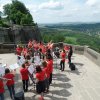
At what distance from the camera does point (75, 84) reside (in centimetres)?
1673

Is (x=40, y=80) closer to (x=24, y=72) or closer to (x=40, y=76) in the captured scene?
(x=40, y=76)

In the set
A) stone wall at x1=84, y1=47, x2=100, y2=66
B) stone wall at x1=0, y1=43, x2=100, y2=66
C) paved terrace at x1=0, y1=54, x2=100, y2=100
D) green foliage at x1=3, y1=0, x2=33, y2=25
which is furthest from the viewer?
green foliage at x1=3, y1=0, x2=33, y2=25

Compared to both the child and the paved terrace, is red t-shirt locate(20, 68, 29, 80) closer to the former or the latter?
the paved terrace

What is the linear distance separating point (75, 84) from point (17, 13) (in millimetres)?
68760

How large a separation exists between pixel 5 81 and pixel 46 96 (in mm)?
2215

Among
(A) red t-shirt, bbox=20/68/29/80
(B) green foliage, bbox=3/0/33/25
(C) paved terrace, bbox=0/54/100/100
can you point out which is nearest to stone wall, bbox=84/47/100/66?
(C) paved terrace, bbox=0/54/100/100

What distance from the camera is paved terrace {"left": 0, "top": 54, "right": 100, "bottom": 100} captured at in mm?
14352

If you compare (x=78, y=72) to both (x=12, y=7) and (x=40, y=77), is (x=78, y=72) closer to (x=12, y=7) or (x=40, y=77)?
(x=40, y=77)

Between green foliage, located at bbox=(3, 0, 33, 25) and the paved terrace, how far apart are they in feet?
182

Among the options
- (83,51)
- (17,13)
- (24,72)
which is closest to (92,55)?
(83,51)

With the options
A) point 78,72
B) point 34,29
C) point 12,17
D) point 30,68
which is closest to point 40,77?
point 30,68

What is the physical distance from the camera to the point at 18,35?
210 ft

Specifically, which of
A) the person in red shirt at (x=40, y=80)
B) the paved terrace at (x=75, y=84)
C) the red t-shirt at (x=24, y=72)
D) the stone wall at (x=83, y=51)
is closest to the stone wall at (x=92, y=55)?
the stone wall at (x=83, y=51)

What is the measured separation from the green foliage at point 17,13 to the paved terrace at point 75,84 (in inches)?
2189
